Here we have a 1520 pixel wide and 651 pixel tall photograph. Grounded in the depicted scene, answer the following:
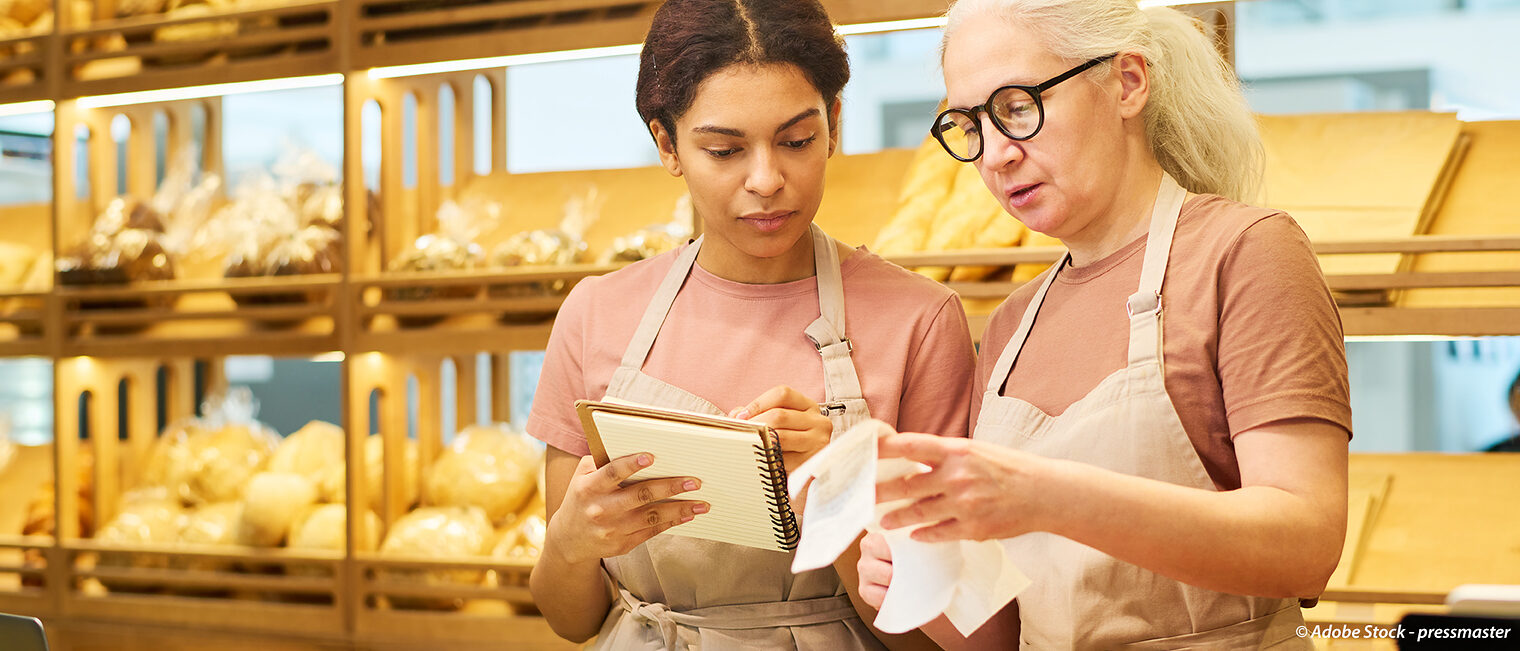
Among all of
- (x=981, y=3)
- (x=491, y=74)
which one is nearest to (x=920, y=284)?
(x=981, y=3)

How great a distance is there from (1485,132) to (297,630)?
8.15 feet

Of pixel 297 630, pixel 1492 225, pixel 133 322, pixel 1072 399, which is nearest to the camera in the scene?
pixel 1072 399

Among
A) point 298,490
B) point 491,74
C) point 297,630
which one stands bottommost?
point 297,630

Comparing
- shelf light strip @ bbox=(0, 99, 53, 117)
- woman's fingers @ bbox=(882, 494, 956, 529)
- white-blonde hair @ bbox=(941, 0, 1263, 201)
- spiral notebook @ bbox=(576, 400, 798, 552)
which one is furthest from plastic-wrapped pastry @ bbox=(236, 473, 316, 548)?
woman's fingers @ bbox=(882, 494, 956, 529)

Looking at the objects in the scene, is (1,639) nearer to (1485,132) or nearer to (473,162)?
(473,162)

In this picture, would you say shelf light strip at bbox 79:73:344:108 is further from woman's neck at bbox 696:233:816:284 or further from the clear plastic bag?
woman's neck at bbox 696:233:816:284

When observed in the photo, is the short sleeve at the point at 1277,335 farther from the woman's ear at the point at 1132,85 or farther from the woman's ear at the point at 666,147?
the woman's ear at the point at 666,147

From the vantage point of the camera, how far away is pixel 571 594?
1454 mm

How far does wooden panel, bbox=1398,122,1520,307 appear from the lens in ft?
5.90

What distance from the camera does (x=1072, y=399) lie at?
1.15m

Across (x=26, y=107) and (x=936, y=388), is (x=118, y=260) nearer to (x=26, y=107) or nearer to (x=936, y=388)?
(x=26, y=107)

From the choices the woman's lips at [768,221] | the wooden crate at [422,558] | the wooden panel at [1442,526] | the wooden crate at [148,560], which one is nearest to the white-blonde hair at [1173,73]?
the woman's lips at [768,221]

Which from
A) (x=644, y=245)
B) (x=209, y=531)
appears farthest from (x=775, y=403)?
(x=209, y=531)

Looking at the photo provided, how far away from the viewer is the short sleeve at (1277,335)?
936 millimetres
